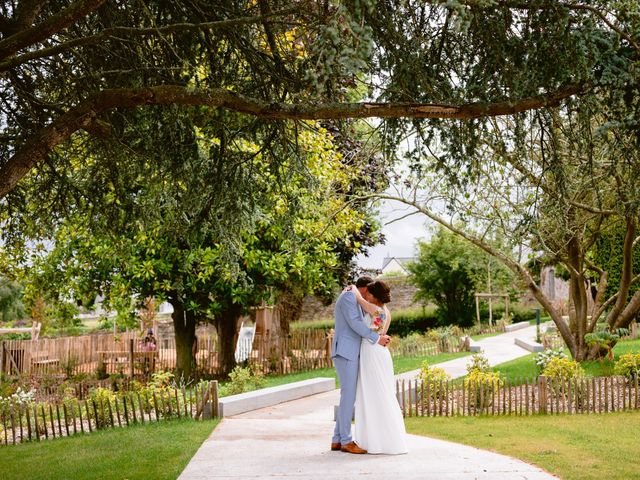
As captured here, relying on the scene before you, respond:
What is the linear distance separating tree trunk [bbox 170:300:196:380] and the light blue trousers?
1293cm

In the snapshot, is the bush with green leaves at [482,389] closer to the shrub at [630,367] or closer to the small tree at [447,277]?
the shrub at [630,367]

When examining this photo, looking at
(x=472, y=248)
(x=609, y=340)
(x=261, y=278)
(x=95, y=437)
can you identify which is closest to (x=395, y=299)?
(x=472, y=248)

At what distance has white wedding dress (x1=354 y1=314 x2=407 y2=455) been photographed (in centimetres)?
773

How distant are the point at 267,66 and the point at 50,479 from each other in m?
4.96

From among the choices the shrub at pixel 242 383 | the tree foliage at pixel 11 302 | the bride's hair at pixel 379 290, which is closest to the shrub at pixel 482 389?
the shrub at pixel 242 383

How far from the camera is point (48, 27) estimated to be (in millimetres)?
5699

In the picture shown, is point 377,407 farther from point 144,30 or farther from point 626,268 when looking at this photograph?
point 626,268

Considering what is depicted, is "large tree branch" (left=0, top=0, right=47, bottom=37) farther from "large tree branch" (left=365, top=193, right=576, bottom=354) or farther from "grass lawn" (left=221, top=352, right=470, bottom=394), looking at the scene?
"grass lawn" (left=221, top=352, right=470, bottom=394)

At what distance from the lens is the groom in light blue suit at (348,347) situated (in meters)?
7.75

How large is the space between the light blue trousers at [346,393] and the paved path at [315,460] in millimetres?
262

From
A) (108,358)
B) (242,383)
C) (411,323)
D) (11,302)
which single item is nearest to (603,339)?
(242,383)

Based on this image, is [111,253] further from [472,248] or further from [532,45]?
[472,248]

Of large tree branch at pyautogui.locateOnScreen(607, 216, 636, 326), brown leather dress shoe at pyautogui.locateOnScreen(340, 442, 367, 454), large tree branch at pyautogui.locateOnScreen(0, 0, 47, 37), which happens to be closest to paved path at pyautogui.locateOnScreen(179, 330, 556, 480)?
brown leather dress shoe at pyautogui.locateOnScreen(340, 442, 367, 454)

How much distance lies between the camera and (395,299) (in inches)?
1747
